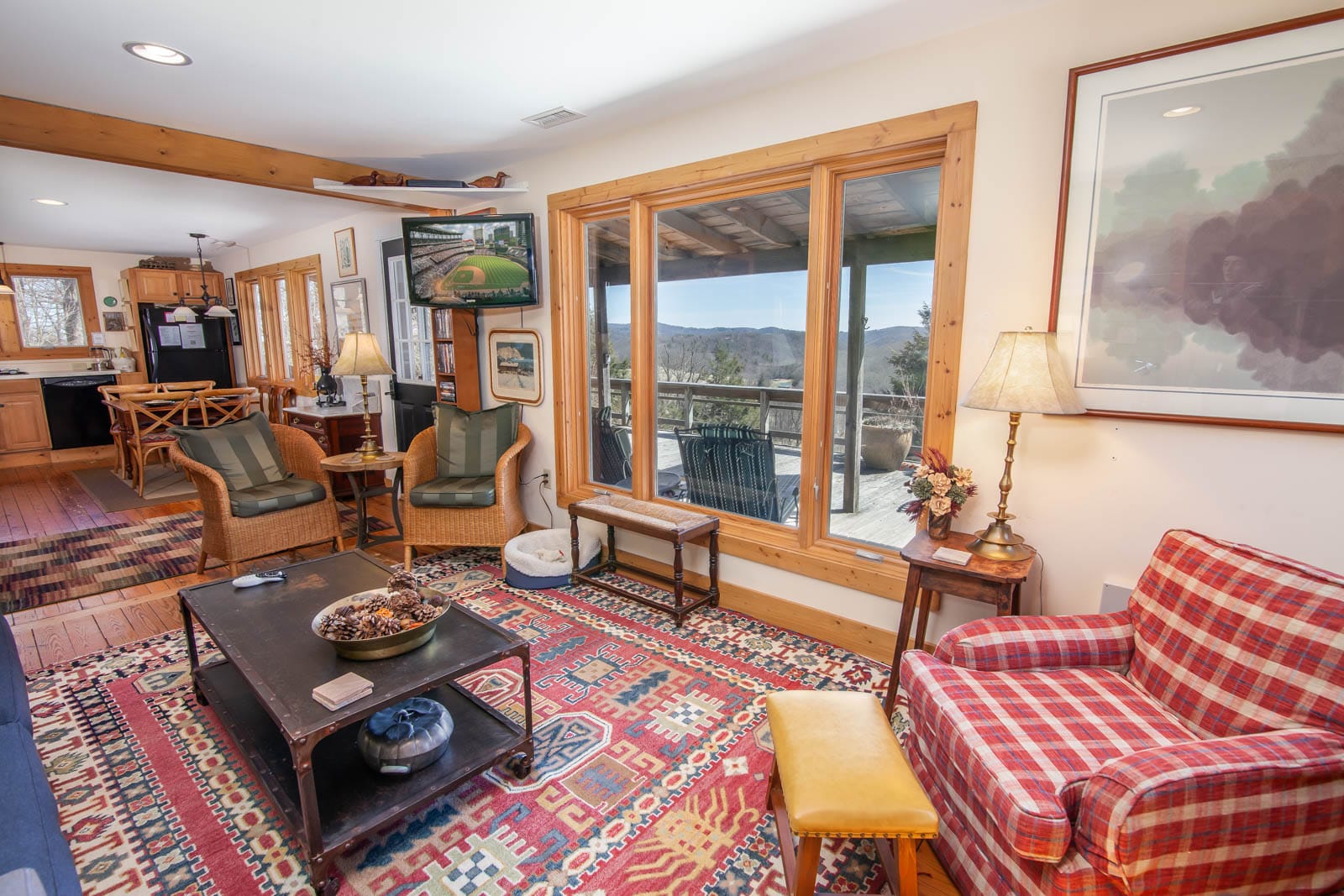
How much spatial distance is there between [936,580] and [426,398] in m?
4.43

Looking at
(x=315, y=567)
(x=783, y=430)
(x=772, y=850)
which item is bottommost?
(x=772, y=850)

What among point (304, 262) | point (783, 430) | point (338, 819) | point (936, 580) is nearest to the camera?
point (338, 819)

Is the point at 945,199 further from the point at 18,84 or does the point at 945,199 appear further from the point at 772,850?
the point at 18,84

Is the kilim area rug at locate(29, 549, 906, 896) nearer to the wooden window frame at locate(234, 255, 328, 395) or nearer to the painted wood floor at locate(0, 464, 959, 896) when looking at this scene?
the painted wood floor at locate(0, 464, 959, 896)

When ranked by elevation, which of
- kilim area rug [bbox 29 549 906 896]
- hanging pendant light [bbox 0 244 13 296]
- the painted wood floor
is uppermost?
hanging pendant light [bbox 0 244 13 296]

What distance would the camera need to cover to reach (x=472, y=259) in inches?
153

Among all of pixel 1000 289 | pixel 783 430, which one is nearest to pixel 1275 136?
pixel 1000 289

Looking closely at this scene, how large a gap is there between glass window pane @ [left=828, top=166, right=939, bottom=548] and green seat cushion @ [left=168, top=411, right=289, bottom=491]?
3.56m

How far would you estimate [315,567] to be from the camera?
2.54 metres

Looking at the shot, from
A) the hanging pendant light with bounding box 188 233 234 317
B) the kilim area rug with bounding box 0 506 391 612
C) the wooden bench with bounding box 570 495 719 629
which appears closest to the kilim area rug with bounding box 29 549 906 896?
the wooden bench with bounding box 570 495 719 629

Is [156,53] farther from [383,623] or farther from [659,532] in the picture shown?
[659,532]

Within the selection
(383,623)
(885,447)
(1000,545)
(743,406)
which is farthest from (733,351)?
(383,623)

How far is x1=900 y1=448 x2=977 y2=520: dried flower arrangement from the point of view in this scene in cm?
223

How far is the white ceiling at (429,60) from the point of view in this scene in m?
2.09
